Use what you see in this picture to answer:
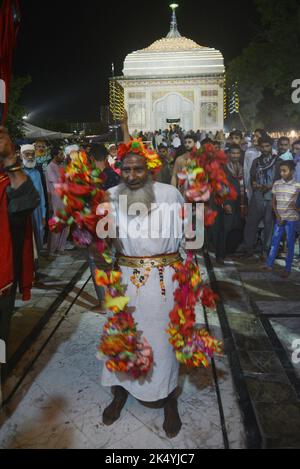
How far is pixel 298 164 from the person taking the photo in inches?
307

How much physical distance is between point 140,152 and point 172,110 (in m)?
49.1

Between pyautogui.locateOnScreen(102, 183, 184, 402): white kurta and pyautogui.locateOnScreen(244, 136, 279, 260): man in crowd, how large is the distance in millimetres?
4453

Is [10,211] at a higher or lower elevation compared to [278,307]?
higher

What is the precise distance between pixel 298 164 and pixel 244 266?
2132 mm

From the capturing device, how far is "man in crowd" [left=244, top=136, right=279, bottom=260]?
286 inches

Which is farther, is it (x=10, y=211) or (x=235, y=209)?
(x=235, y=209)

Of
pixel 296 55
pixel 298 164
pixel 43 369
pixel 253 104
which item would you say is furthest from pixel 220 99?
pixel 43 369

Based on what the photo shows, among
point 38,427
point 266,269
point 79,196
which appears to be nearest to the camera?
point 79,196

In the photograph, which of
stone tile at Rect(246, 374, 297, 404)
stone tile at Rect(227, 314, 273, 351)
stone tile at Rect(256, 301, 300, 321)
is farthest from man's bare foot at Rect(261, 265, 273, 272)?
stone tile at Rect(246, 374, 297, 404)

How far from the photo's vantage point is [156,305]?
→ 308 centimetres

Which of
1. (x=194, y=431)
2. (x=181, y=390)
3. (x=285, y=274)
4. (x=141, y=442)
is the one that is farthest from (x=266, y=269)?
(x=141, y=442)

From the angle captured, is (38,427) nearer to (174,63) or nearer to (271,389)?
(271,389)

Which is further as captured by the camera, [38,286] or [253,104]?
[253,104]

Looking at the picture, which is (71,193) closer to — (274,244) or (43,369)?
(43,369)
